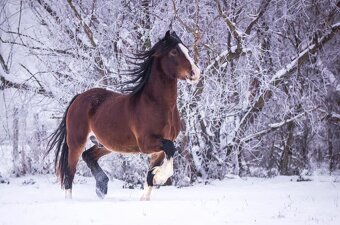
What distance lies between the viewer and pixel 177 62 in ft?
20.0

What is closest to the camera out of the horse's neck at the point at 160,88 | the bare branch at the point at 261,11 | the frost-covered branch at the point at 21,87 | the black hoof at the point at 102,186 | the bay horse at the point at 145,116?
the bay horse at the point at 145,116

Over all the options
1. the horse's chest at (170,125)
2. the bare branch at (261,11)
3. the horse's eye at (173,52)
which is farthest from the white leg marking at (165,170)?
the bare branch at (261,11)

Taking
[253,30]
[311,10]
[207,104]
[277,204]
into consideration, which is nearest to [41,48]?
[207,104]

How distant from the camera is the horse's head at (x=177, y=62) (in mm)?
6000

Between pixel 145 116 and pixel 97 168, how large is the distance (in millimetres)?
1576

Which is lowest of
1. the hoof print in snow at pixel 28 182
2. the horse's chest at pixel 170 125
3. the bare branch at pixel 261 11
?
the hoof print in snow at pixel 28 182

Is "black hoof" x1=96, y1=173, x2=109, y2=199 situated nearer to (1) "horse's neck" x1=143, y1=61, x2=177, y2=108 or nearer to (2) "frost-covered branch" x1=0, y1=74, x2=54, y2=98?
(1) "horse's neck" x1=143, y1=61, x2=177, y2=108

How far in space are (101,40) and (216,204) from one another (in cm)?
591

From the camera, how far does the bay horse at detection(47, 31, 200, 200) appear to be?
20.0ft

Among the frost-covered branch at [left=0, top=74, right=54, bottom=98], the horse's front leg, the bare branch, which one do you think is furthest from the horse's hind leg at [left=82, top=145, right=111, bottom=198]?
the bare branch

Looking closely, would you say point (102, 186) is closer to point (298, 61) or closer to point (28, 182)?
point (28, 182)

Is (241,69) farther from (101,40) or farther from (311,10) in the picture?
(101,40)

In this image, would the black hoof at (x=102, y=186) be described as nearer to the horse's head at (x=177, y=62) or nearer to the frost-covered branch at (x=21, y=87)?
the horse's head at (x=177, y=62)

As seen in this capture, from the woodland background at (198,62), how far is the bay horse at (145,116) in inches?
119
